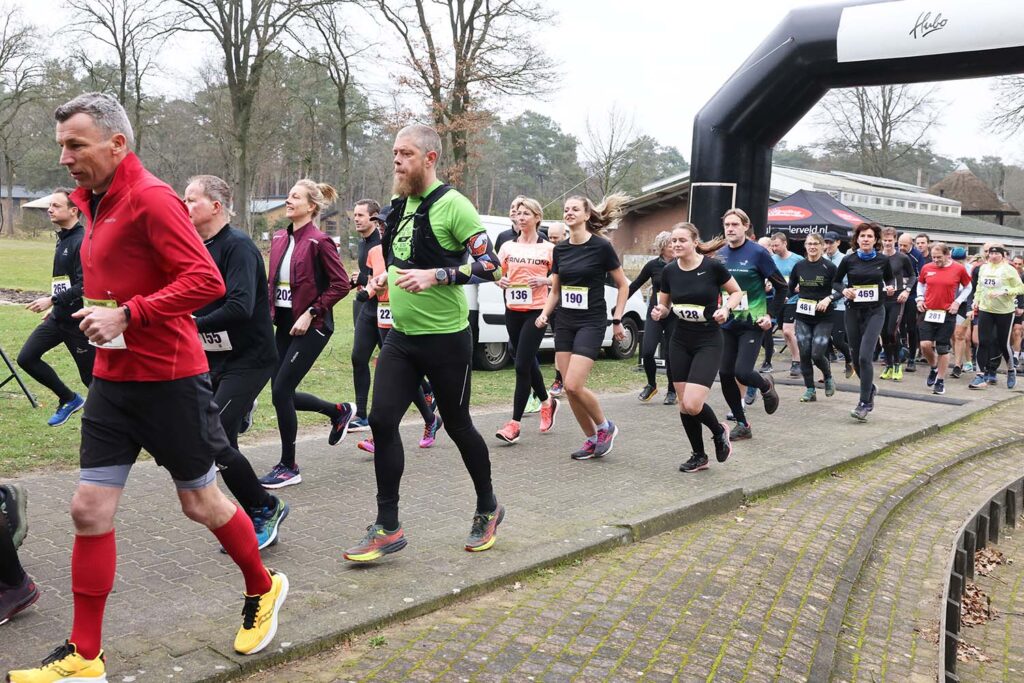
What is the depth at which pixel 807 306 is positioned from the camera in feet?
35.5

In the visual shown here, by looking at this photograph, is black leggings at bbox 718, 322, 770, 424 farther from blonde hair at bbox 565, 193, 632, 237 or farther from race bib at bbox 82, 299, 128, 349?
race bib at bbox 82, 299, 128, 349

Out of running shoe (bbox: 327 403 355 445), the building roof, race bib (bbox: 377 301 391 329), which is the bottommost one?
running shoe (bbox: 327 403 355 445)

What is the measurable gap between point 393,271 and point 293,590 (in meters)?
1.58

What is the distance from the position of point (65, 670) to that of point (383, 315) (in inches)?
175

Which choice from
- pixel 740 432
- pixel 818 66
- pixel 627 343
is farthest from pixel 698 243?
pixel 627 343

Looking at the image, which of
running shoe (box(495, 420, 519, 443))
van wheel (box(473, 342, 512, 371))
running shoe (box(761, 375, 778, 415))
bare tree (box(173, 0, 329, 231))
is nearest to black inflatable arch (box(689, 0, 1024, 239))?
van wheel (box(473, 342, 512, 371))

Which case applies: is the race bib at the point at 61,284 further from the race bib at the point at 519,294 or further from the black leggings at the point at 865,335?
the black leggings at the point at 865,335

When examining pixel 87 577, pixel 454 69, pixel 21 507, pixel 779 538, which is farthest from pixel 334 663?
pixel 454 69

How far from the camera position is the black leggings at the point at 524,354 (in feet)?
25.5

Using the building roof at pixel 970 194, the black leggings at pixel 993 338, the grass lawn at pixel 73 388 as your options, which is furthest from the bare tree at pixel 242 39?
the building roof at pixel 970 194

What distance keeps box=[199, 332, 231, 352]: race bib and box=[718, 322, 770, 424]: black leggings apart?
16.1 feet

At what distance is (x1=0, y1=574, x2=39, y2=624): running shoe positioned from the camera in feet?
11.4

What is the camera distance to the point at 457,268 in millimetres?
4344

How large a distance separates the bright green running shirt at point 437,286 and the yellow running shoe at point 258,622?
145cm
